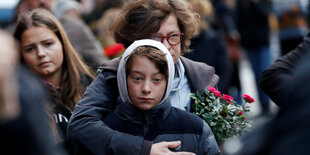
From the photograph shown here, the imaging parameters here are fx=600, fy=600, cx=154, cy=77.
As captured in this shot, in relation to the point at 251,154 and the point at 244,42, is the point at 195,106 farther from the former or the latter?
the point at 244,42

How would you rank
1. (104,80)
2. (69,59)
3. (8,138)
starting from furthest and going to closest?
1. (69,59)
2. (104,80)
3. (8,138)

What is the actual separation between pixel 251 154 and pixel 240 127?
1562 mm

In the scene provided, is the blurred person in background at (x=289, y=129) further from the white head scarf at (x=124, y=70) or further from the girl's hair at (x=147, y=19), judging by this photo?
the girl's hair at (x=147, y=19)

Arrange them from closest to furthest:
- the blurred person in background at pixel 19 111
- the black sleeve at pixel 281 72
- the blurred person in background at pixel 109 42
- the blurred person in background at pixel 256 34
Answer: the blurred person in background at pixel 19 111, the black sleeve at pixel 281 72, the blurred person in background at pixel 109 42, the blurred person in background at pixel 256 34

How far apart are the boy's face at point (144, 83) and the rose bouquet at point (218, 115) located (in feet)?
1.00

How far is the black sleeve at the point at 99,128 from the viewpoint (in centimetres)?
317

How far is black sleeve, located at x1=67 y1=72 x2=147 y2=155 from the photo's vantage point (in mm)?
3170

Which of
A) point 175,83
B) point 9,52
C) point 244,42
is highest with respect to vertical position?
point 9,52

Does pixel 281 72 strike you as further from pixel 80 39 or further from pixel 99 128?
pixel 80 39

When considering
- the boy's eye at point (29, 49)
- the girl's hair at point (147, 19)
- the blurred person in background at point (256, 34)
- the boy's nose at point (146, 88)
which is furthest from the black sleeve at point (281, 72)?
the blurred person in background at point (256, 34)

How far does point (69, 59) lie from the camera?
14.2 feet

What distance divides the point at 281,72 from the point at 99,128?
1336 millimetres

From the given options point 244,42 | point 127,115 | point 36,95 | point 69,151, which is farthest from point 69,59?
point 244,42

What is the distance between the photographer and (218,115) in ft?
11.5
